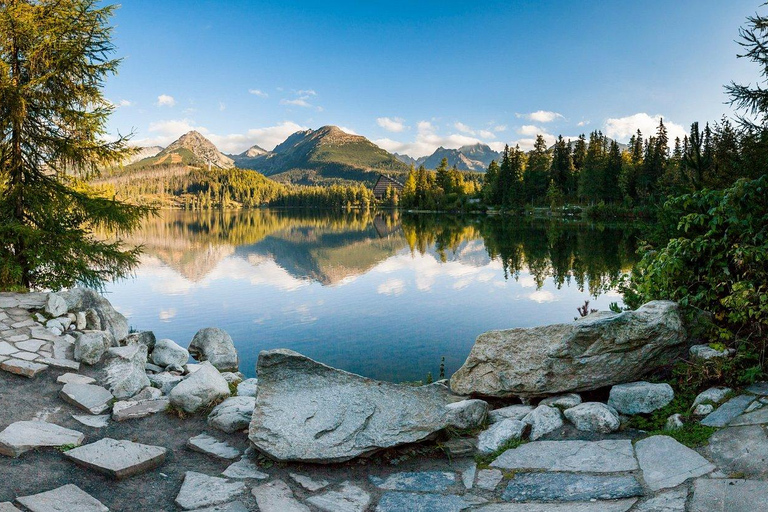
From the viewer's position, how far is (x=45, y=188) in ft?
39.4

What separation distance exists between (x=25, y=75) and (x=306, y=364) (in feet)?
38.0

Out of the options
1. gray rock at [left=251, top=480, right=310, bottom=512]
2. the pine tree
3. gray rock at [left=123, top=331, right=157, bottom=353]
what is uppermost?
the pine tree

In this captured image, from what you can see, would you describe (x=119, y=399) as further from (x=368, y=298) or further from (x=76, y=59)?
(x=368, y=298)

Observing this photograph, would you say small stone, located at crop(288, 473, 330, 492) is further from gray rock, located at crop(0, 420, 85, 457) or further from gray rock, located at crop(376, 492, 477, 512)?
gray rock, located at crop(0, 420, 85, 457)

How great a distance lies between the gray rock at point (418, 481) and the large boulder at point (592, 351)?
7.04 feet

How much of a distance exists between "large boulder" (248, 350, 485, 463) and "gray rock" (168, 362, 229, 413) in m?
1.04

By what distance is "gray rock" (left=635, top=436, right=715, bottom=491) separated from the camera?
3.96 meters

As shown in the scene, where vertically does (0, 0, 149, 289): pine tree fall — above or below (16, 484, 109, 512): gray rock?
above

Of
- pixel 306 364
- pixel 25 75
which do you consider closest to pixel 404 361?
pixel 306 364

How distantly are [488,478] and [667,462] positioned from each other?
1.66m

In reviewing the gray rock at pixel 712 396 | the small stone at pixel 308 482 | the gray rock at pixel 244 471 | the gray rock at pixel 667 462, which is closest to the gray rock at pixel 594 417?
the gray rock at pixel 667 462

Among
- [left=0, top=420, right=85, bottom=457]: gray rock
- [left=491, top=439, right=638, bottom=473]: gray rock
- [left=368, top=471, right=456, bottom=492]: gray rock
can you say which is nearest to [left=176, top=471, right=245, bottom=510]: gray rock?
[left=368, top=471, right=456, bottom=492]: gray rock

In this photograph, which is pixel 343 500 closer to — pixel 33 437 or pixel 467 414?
pixel 467 414

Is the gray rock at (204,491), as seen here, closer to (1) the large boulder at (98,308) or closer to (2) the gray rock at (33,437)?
(2) the gray rock at (33,437)
